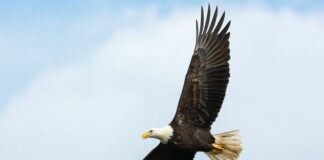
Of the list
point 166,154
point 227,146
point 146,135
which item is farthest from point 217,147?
point 146,135

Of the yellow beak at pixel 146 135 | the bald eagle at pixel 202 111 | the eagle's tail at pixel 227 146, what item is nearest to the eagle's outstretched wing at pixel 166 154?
the bald eagle at pixel 202 111

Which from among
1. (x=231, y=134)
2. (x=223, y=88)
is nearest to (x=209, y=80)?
(x=223, y=88)

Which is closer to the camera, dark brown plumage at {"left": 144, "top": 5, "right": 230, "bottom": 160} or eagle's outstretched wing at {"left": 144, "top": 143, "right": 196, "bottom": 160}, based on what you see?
dark brown plumage at {"left": 144, "top": 5, "right": 230, "bottom": 160}

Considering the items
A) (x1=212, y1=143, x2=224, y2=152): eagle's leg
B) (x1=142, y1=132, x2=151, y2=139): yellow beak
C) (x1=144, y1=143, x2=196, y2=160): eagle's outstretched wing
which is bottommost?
(x1=212, y1=143, x2=224, y2=152): eagle's leg

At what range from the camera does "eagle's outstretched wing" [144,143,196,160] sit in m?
12.9

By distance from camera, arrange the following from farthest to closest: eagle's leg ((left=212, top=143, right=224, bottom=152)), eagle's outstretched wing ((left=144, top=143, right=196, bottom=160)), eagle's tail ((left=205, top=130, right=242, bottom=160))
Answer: eagle's outstretched wing ((left=144, top=143, right=196, bottom=160)) < eagle's tail ((left=205, top=130, right=242, bottom=160)) < eagle's leg ((left=212, top=143, right=224, bottom=152))

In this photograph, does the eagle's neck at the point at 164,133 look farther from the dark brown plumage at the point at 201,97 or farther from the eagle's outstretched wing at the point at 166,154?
the eagle's outstretched wing at the point at 166,154

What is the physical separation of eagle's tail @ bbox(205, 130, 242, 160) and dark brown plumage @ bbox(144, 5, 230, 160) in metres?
0.26

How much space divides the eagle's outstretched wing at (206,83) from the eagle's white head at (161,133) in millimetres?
219

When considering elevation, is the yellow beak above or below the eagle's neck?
above

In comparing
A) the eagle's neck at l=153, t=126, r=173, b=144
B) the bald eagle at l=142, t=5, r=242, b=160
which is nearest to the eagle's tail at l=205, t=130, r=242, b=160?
the bald eagle at l=142, t=5, r=242, b=160

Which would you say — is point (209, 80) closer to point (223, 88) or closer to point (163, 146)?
point (223, 88)

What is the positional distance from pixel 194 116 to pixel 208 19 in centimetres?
198

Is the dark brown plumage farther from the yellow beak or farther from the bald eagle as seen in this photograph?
the yellow beak
